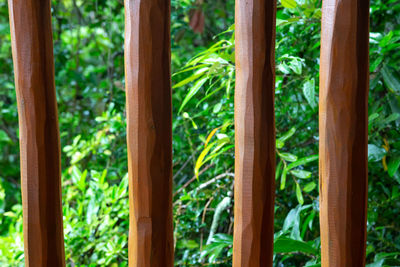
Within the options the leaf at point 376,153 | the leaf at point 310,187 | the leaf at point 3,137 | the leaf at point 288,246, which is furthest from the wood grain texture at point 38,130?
the leaf at point 3,137

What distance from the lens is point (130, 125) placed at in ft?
2.89

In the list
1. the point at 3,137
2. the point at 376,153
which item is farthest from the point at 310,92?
the point at 3,137

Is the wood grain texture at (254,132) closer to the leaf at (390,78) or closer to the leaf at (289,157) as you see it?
the leaf at (289,157)

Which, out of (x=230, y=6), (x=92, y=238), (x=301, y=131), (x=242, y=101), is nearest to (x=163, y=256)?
(x=242, y=101)

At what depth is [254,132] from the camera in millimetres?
855

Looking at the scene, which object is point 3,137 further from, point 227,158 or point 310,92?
point 310,92

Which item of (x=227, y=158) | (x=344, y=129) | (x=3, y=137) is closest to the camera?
(x=344, y=129)

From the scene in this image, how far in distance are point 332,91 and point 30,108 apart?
573 millimetres

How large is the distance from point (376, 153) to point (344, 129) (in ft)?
1.23

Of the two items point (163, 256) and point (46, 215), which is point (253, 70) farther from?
point (46, 215)

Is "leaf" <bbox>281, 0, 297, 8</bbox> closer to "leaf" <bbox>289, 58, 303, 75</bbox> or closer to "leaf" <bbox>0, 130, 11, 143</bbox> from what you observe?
"leaf" <bbox>289, 58, 303, 75</bbox>

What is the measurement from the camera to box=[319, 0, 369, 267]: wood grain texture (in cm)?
79

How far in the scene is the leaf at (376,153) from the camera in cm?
112

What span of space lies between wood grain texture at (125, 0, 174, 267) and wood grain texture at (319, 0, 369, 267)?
0.29 metres
